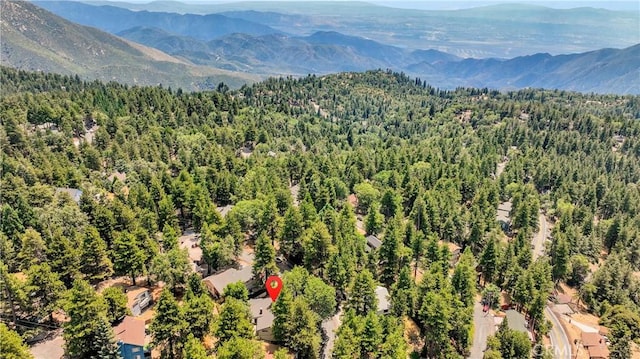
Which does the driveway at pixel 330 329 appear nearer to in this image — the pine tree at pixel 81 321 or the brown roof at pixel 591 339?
the pine tree at pixel 81 321

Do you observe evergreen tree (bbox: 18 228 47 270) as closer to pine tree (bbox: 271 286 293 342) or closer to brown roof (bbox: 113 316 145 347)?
brown roof (bbox: 113 316 145 347)

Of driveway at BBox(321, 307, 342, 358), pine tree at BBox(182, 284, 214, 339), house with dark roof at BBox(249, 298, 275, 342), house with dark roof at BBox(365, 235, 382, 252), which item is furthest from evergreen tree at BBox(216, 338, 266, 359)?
house with dark roof at BBox(365, 235, 382, 252)

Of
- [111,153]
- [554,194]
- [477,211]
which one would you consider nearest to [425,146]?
[554,194]

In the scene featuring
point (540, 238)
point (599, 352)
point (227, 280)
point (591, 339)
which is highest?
point (227, 280)

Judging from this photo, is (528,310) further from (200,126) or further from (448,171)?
(200,126)

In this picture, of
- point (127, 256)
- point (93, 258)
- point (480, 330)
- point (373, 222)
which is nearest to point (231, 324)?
point (127, 256)

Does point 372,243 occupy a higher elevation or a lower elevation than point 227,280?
lower

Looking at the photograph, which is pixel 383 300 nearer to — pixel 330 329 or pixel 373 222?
pixel 330 329
